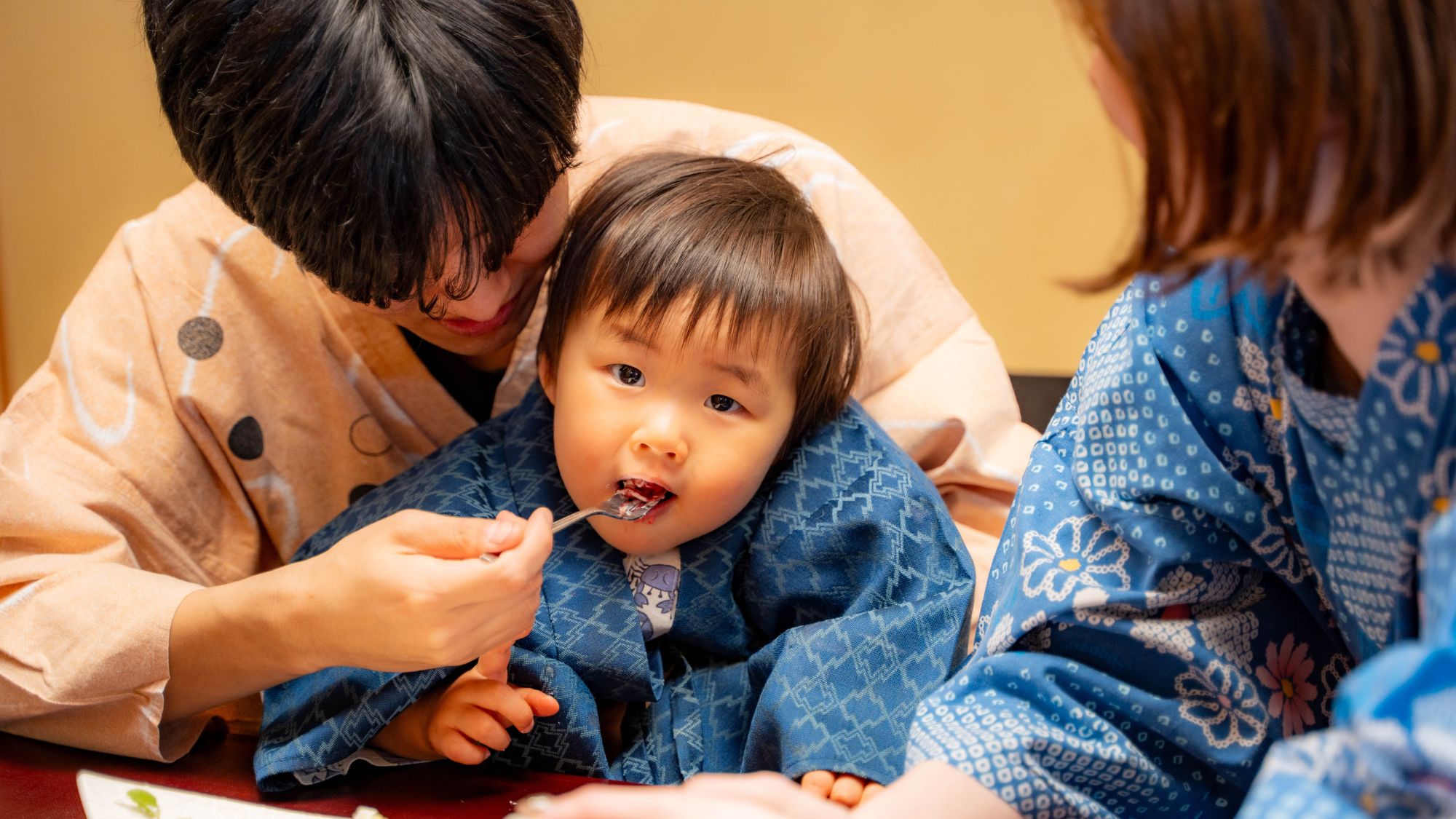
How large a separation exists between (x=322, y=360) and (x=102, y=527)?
253 millimetres

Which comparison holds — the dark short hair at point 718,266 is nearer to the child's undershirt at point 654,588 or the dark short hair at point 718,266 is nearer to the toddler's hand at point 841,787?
the child's undershirt at point 654,588

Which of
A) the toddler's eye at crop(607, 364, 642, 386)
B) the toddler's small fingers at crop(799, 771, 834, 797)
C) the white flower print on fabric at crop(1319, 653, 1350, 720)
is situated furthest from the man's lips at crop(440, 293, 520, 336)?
the white flower print on fabric at crop(1319, 653, 1350, 720)

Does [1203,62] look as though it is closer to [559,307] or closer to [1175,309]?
[1175,309]

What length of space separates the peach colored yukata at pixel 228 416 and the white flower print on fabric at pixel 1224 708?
350mm

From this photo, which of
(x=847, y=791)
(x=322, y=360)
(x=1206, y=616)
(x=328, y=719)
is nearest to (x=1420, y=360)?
(x=1206, y=616)

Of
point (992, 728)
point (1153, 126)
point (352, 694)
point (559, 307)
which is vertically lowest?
point (352, 694)

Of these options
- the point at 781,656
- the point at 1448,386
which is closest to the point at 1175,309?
the point at 1448,386

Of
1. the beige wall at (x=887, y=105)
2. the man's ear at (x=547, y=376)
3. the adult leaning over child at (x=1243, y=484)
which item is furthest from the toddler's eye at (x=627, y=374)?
the beige wall at (x=887, y=105)

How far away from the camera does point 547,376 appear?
3.40ft

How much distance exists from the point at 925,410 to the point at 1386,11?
689 millimetres

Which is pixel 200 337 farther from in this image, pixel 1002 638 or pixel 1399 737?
pixel 1399 737

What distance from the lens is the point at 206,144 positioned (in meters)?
0.80

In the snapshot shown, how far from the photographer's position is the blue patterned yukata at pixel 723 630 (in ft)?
2.81

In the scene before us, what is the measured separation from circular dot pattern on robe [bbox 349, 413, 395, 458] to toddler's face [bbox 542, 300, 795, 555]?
0.28m
